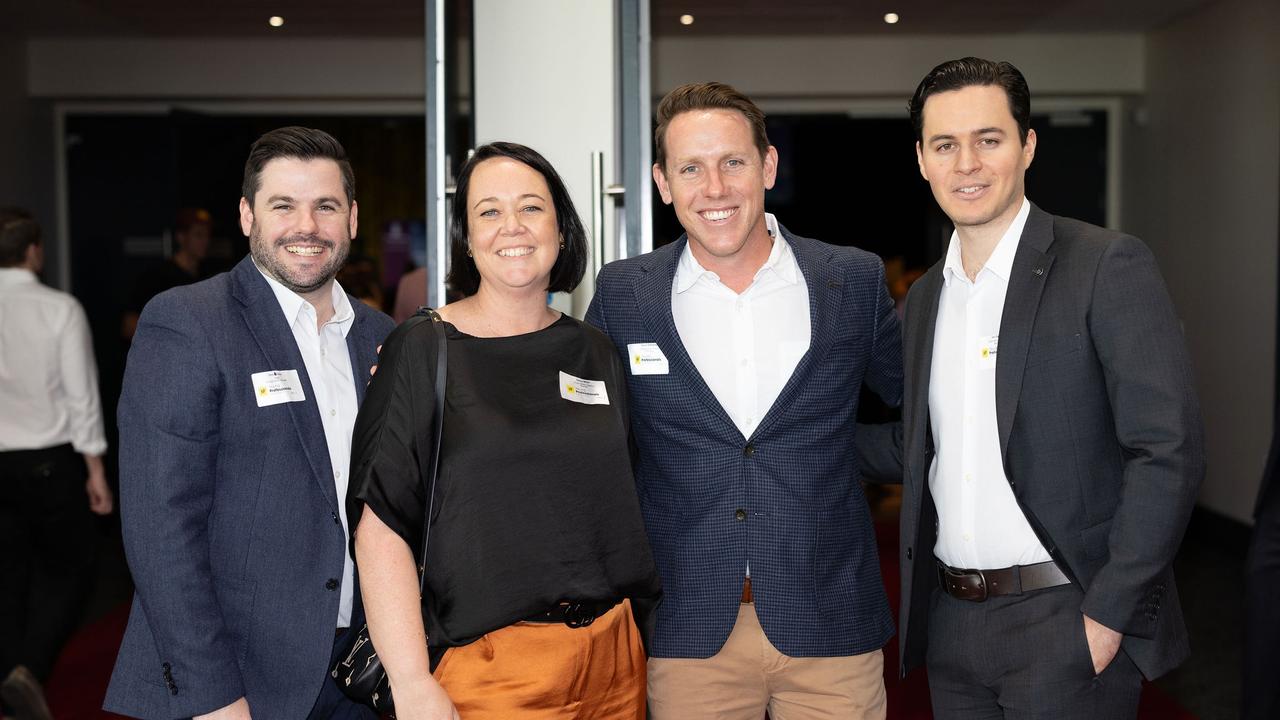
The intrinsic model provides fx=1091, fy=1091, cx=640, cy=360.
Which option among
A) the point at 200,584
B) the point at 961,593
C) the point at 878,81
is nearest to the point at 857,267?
the point at 961,593

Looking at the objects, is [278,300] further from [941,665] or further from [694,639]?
[941,665]

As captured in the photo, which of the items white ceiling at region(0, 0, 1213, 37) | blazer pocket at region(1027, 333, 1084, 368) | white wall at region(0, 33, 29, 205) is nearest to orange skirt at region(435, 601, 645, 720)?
blazer pocket at region(1027, 333, 1084, 368)

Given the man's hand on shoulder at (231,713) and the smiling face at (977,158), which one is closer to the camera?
the man's hand on shoulder at (231,713)

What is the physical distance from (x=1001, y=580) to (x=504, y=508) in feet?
3.25

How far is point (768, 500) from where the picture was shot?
2330mm

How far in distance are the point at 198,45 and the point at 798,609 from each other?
8.27m

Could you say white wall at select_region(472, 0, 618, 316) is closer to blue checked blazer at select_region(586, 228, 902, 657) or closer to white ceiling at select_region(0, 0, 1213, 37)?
blue checked blazer at select_region(586, 228, 902, 657)

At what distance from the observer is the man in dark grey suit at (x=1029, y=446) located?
1986 mm

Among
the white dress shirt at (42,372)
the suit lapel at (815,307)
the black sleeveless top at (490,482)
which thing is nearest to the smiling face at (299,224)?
the black sleeveless top at (490,482)

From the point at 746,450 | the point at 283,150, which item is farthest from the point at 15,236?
the point at 746,450

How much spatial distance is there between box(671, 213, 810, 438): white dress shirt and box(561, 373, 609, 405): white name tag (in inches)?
12.4

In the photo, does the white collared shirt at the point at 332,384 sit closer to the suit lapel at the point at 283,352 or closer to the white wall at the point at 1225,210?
the suit lapel at the point at 283,352

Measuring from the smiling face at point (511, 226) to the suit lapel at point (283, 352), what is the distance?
1.39 feet

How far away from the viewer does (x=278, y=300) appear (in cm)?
229
